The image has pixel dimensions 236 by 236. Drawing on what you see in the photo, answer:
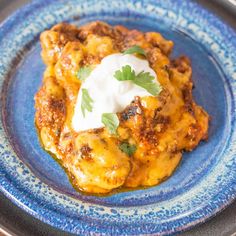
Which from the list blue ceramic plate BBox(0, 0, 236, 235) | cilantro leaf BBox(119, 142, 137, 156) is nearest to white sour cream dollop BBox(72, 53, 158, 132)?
cilantro leaf BBox(119, 142, 137, 156)

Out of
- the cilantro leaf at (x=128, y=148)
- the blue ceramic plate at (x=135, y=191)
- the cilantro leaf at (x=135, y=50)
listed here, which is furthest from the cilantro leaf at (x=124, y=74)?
the blue ceramic plate at (x=135, y=191)

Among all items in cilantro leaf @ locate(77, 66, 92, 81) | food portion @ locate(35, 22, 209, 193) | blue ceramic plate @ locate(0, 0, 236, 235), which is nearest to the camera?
blue ceramic plate @ locate(0, 0, 236, 235)

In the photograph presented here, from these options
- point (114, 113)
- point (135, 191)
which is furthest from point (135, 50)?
point (135, 191)

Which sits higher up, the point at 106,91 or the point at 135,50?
the point at 135,50

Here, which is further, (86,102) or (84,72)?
(84,72)

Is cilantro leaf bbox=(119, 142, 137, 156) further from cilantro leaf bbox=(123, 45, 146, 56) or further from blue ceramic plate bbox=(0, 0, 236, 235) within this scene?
cilantro leaf bbox=(123, 45, 146, 56)

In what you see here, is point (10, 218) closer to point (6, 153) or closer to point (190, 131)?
point (6, 153)

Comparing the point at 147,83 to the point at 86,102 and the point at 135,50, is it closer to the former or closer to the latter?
the point at 135,50
